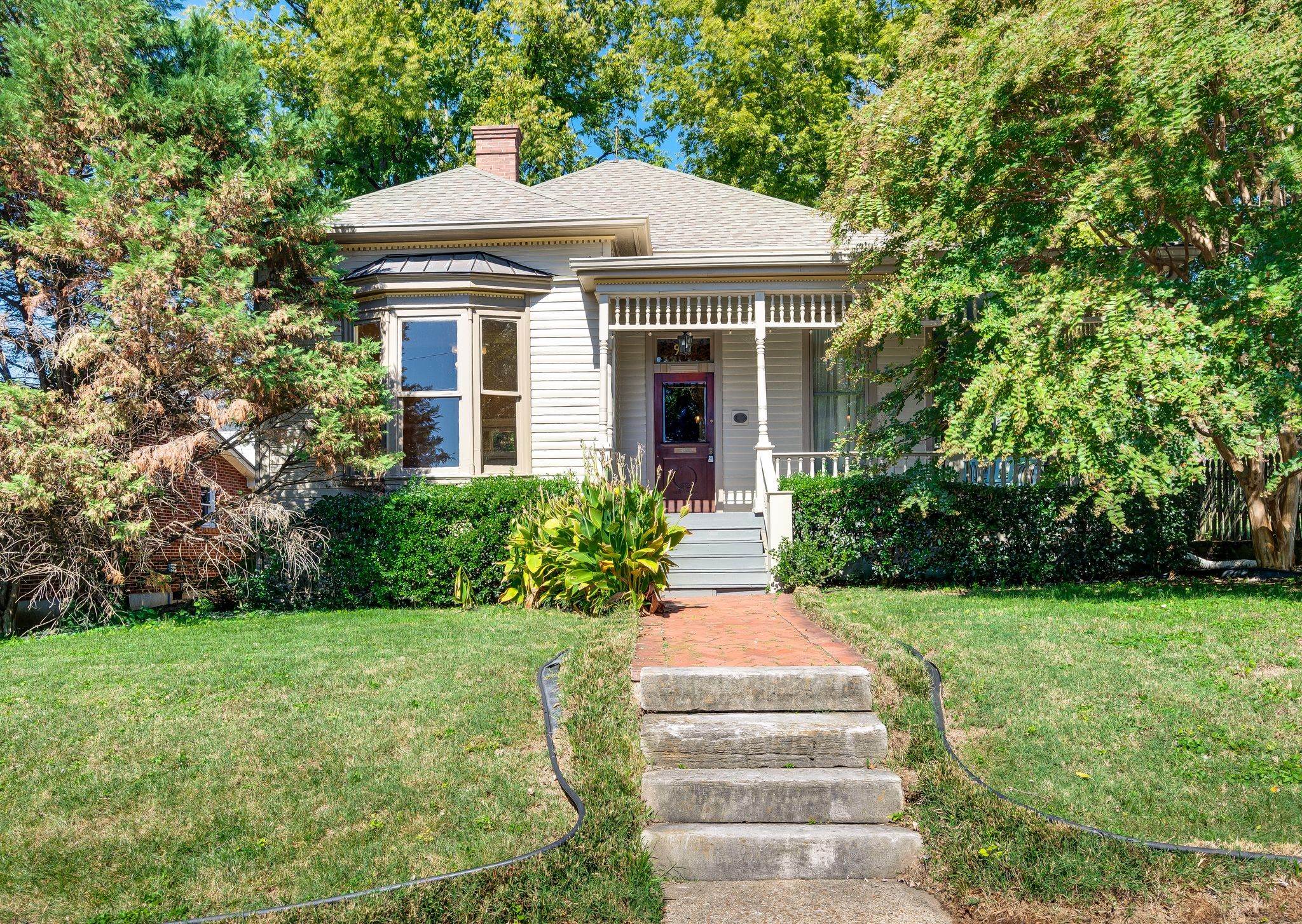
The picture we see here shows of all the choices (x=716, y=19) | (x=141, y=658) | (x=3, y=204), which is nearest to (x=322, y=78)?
(x=716, y=19)

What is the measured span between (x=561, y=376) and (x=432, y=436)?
5.96 ft

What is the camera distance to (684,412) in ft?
43.7

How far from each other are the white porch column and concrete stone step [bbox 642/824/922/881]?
23.2ft

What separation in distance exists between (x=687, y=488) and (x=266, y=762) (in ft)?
29.6

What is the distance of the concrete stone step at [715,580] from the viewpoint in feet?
32.9

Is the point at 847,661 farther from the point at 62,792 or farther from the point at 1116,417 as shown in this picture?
the point at 62,792

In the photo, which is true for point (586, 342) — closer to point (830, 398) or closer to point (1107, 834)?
point (830, 398)

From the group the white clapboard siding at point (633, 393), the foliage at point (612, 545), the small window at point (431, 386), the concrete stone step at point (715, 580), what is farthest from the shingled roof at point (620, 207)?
the foliage at point (612, 545)

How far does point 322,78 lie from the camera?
2170 centimetres

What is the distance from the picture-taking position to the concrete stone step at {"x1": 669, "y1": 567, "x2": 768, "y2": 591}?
10016 mm

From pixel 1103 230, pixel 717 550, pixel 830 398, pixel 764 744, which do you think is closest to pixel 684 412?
pixel 830 398

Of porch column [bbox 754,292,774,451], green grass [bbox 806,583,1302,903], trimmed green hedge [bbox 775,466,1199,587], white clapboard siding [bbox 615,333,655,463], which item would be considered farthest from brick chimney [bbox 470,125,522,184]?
green grass [bbox 806,583,1302,903]

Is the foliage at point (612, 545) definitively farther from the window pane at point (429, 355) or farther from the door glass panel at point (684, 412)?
the door glass panel at point (684, 412)

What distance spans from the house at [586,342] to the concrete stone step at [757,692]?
188 inches
